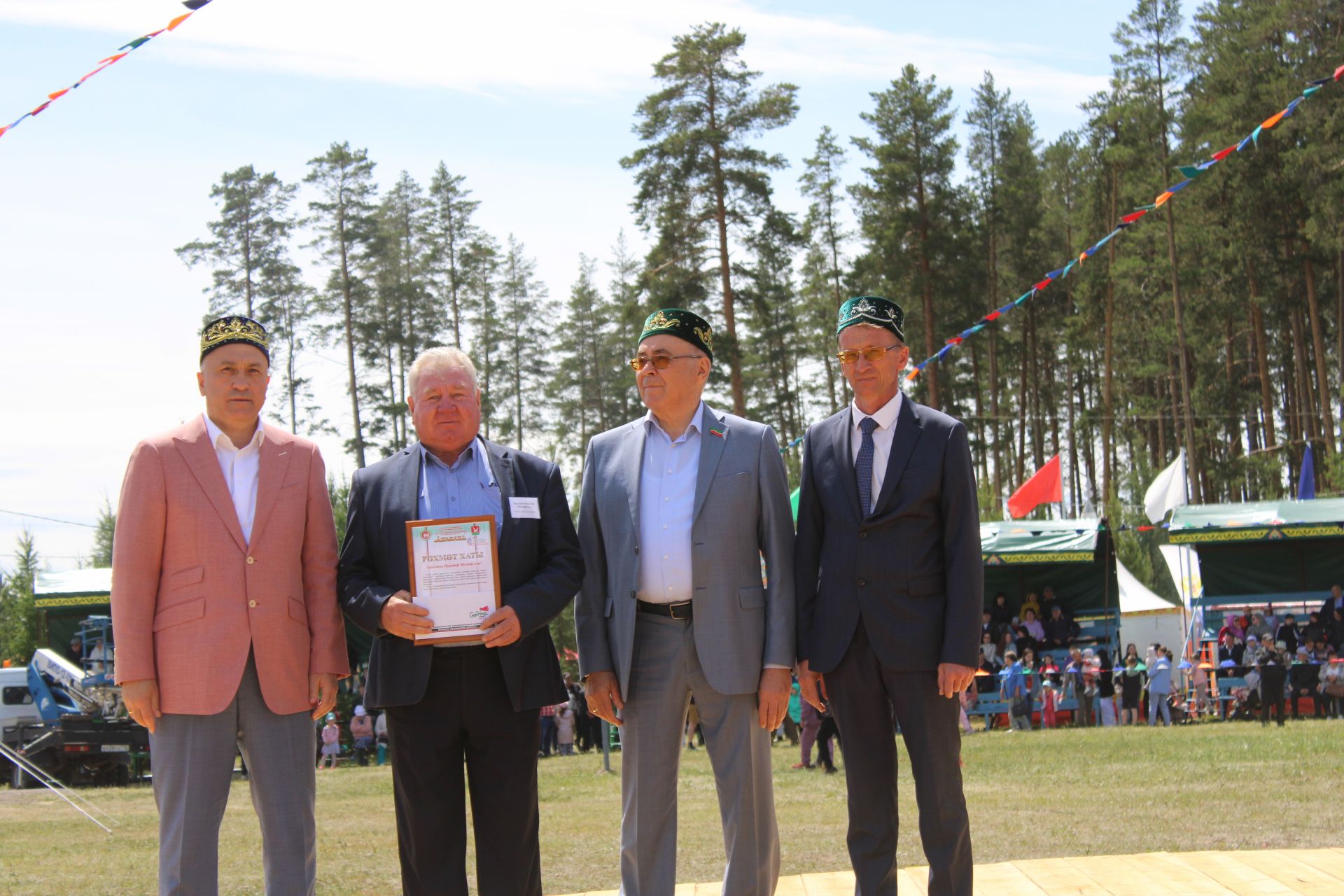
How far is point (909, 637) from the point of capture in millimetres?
3770

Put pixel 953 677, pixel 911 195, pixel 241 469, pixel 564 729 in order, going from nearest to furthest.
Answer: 1. pixel 953 677
2. pixel 241 469
3. pixel 564 729
4. pixel 911 195

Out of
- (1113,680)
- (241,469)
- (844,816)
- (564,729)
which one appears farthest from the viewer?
(564,729)

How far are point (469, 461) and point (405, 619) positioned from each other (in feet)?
1.97

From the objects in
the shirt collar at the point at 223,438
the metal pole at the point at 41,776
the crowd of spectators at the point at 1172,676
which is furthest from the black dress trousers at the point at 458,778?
the crowd of spectators at the point at 1172,676

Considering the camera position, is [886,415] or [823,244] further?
[823,244]

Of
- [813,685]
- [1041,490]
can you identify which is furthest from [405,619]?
[1041,490]

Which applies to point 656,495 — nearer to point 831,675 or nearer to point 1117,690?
point 831,675

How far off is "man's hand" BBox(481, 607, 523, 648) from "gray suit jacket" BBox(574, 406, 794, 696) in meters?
0.29

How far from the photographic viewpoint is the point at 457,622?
3.65 metres

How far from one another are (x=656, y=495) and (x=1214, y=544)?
705 inches

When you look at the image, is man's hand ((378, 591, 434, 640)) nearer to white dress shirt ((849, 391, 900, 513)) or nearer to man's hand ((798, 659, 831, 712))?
man's hand ((798, 659, 831, 712))

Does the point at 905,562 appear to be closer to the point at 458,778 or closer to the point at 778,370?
the point at 458,778

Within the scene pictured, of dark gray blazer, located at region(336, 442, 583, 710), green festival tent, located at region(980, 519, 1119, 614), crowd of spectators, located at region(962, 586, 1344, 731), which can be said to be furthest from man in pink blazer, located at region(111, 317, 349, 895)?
green festival tent, located at region(980, 519, 1119, 614)

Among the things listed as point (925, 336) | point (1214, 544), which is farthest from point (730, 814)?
point (925, 336)
